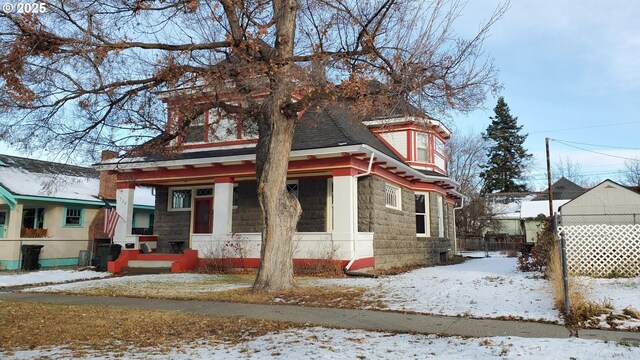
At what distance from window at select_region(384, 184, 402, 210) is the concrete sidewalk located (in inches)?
358

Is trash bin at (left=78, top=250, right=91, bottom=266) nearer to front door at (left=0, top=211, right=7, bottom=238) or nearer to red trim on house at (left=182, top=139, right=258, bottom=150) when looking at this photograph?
front door at (left=0, top=211, right=7, bottom=238)

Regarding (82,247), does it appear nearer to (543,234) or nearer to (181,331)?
(181,331)

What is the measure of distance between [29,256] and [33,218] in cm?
365

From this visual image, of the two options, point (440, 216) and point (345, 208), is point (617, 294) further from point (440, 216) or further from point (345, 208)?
point (440, 216)

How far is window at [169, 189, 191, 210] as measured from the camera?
60.0 ft

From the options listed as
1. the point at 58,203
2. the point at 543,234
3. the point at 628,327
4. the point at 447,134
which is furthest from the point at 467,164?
the point at 628,327

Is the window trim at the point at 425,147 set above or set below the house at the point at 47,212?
above

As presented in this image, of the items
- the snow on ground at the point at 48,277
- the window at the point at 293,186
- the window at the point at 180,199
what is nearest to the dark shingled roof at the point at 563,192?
the window at the point at 293,186

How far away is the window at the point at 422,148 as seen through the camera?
19688 mm

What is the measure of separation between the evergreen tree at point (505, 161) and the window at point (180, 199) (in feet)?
147

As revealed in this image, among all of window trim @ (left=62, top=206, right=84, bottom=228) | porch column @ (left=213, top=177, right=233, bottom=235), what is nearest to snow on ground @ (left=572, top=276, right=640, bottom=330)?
porch column @ (left=213, top=177, right=233, bottom=235)

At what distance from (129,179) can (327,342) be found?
13784mm

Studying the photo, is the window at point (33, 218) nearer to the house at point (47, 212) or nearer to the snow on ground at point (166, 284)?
the house at point (47, 212)

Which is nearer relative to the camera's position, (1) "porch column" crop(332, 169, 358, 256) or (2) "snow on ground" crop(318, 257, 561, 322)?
(2) "snow on ground" crop(318, 257, 561, 322)
